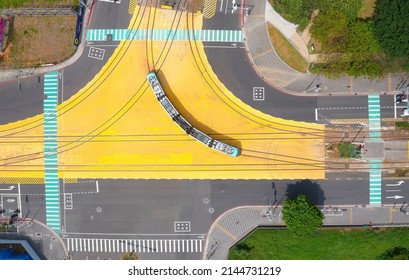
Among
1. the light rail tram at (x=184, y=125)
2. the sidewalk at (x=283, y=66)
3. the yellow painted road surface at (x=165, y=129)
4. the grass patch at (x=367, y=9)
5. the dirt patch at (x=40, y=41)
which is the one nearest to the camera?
the light rail tram at (x=184, y=125)

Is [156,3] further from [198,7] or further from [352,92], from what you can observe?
[352,92]

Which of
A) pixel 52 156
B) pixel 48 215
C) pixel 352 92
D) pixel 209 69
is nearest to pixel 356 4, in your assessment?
pixel 352 92

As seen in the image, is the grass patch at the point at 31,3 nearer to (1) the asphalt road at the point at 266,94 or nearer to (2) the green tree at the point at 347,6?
(1) the asphalt road at the point at 266,94

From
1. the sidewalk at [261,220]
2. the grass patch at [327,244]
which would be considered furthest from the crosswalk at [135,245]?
the grass patch at [327,244]

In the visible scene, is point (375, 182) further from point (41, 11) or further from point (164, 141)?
point (41, 11)

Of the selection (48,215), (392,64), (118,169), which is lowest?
(48,215)

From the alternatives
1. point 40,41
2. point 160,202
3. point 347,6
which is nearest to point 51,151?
point 40,41
